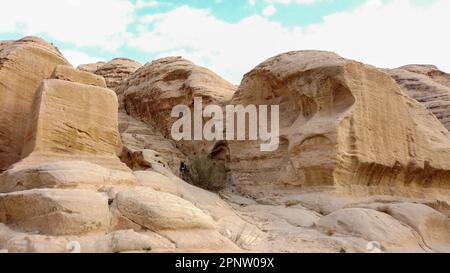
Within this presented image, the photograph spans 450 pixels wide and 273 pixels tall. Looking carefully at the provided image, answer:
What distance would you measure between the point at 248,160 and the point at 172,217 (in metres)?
8.13

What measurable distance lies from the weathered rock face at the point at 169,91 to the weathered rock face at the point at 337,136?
1983 millimetres

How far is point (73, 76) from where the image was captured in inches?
421

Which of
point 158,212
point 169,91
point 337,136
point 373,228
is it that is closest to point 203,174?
point 337,136

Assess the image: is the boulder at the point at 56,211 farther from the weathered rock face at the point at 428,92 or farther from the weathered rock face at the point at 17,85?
the weathered rock face at the point at 428,92

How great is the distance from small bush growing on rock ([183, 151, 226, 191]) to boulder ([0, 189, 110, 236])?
6948 mm

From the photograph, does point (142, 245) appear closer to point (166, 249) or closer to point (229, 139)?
point (166, 249)

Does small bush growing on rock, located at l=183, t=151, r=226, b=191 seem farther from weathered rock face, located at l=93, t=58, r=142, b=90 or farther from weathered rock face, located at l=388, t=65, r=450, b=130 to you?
weathered rock face, located at l=388, t=65, r=450, b=130

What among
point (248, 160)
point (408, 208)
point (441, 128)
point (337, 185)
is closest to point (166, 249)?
point (408, 208)

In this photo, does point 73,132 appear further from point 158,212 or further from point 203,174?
point 203,174

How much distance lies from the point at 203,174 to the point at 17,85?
18.7 ft

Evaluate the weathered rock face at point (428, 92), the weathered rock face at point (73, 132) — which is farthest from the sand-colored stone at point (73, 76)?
the weathered rock face at point (428, 92)

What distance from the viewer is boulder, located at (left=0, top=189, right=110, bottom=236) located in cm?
618

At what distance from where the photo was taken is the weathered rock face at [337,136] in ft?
41.3

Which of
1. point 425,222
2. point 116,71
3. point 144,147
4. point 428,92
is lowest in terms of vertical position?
point 425,222
